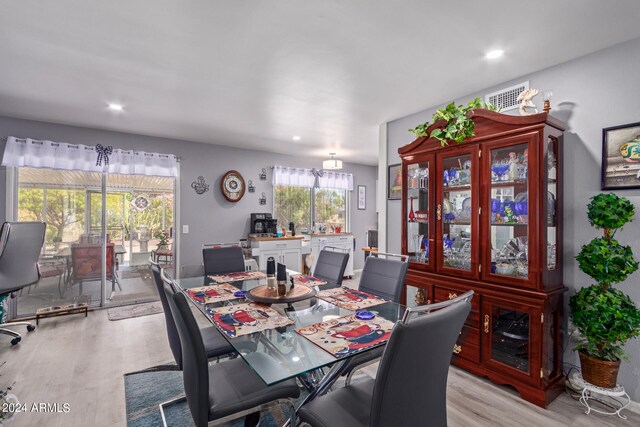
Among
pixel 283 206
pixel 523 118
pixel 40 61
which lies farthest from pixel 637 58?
pixel 283 206

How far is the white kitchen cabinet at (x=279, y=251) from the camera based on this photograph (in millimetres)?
5156

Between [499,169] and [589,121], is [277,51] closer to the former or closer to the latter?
[499,169]

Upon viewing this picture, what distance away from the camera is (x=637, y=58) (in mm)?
2088

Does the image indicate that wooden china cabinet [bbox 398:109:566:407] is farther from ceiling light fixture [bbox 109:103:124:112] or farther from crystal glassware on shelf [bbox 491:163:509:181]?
ceiling light fixture [bbox 109:103:124:112]

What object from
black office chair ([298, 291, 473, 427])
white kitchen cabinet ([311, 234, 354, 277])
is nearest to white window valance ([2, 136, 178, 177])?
white kitchen cabinet ([311, 234, 354, 277])

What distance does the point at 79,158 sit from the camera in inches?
159

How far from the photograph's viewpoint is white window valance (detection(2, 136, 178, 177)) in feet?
12.1

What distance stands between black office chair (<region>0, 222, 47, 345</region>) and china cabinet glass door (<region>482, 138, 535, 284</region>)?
4.41 metres

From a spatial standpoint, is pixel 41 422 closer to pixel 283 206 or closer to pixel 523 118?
pixel 523 118

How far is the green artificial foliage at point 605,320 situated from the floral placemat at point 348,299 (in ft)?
4.38

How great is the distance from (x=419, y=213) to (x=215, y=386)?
2.25 metres

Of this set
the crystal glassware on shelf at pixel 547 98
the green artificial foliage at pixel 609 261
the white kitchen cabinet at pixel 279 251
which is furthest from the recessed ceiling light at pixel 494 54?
the white kitchen cabinet at pixel 279 251

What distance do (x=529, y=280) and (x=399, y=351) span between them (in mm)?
1716

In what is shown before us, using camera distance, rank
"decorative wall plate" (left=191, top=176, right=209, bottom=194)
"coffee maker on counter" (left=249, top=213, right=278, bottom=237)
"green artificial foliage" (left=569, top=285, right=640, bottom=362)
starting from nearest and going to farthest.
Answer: "green artificial foliage" (left=569, top=285, right=640, bottom=362), "decorative wall plate" (left=191, top=176, right=209, bottom=194), "coffee maker on counter" (left=249, top=213, right=278, bottom=237)
